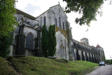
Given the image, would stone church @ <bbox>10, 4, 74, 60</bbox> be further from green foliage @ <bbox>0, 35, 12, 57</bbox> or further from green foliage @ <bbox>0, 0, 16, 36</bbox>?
green foliage @ <bbox>0, 0, 16, 36</bbox>

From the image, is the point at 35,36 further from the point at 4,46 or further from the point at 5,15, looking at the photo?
the point at 5,15

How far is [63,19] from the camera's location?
40125 millimetres

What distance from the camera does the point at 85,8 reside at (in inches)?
454

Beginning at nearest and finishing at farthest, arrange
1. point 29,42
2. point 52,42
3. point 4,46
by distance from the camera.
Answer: point 4,46 < point 52,42 < point 29,42

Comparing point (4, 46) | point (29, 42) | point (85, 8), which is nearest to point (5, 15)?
point (4, 46)

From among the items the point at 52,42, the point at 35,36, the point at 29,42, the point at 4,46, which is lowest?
the point at 4,46

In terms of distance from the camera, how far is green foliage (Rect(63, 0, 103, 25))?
35.5ft

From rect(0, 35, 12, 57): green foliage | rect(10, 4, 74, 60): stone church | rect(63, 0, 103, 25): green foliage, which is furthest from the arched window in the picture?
rect(63, 0, 103, 25): green foliage

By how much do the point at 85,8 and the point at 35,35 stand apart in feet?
68.5

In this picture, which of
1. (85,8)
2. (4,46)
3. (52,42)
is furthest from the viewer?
(52,42)

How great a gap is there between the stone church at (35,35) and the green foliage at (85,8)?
1630 cm

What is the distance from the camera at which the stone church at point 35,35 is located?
82.8 ft

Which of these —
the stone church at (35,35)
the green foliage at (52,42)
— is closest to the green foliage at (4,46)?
the stone church at (35,35)

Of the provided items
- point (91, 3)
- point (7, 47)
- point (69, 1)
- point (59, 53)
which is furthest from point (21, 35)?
point (91, 3)
